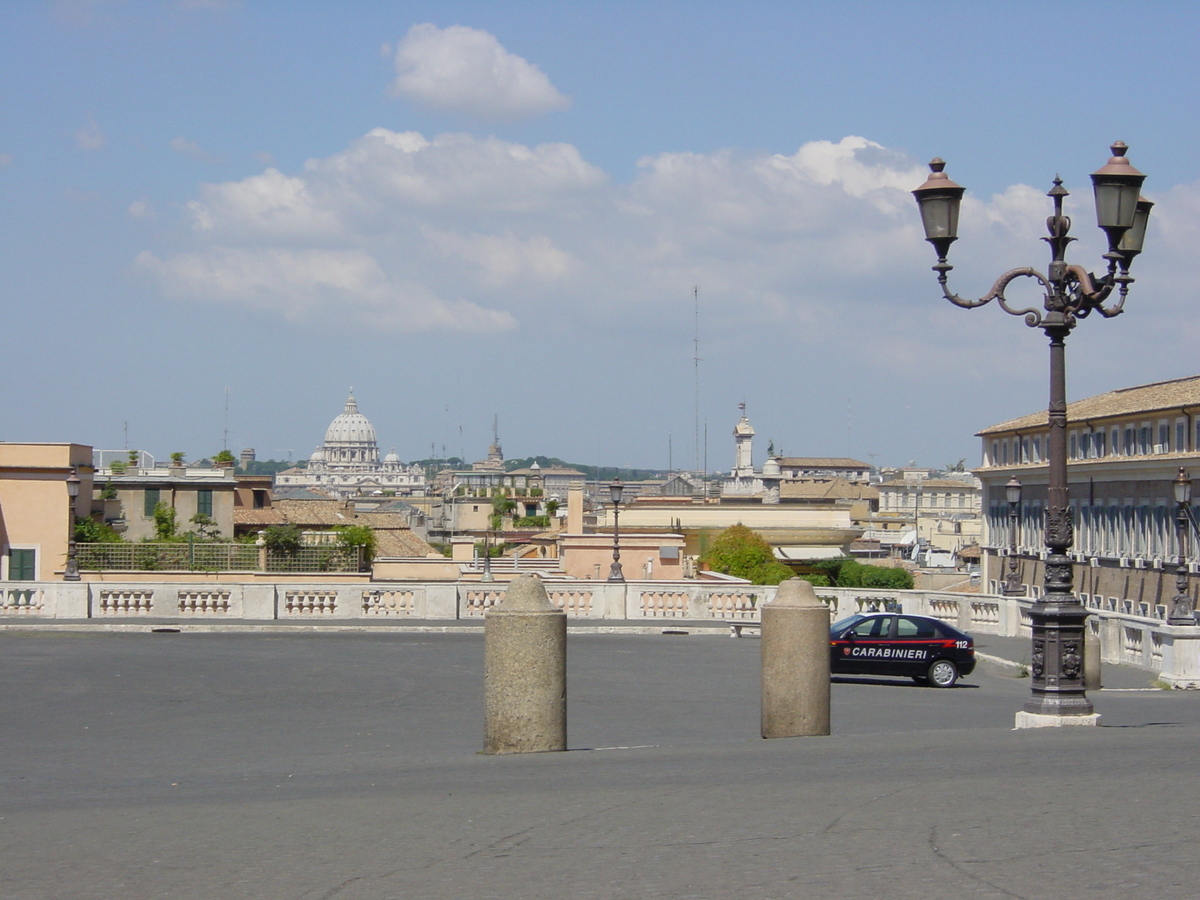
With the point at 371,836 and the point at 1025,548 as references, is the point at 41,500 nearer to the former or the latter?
the point at 371,836

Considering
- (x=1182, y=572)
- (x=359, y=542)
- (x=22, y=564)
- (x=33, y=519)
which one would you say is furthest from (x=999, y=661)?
(x=359, y=542)

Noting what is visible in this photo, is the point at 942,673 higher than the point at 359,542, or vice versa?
the point at 359,542

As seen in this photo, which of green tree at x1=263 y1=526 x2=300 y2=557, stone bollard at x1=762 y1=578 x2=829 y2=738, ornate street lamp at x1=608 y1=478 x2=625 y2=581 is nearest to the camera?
stone bollard at x1=762 y1=578 x2=829 y2=738

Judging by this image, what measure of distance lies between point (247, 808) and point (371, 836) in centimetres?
150

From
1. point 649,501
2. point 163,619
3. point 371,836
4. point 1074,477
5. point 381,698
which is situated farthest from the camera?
point 649,501

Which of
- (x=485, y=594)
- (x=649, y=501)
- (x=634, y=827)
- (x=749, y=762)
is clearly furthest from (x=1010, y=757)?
(x=649, y=501)

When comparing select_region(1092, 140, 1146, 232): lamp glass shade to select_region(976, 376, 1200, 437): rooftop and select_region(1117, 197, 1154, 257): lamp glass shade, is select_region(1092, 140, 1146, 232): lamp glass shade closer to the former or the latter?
select_region(1117, 197, 1154, 257): lamp glass shade

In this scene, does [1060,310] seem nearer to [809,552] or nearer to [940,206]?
[940,206]

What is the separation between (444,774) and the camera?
10.6 metres

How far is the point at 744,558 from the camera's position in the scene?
7206 centimetres

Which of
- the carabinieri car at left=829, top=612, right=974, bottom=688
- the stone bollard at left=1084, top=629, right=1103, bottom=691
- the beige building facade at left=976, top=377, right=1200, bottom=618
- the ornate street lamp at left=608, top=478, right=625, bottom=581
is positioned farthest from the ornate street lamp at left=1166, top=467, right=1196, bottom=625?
the beige building facade at left=976, top=377, right=1200, bottom=618

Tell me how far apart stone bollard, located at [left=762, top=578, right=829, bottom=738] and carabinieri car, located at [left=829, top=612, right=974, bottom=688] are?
967cm

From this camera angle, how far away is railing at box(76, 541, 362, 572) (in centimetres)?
4072

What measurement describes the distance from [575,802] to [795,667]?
14.4 feet
